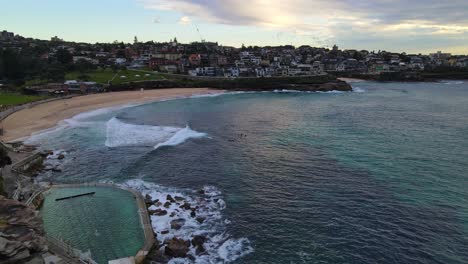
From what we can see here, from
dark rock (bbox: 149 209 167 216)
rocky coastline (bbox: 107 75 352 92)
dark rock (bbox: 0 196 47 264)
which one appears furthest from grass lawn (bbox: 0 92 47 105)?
dark rock (bbox: 0 196 47 264)

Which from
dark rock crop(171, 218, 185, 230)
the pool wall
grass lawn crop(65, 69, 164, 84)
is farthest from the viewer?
grass lawn crop(65, 69, 164, 84)

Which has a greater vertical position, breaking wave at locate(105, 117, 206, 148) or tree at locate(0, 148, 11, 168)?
tree at locate(0, 148, 11, 168)

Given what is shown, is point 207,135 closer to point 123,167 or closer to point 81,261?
point 123,167

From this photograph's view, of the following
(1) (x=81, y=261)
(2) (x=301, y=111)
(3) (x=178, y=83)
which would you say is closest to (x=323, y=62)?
(3) (x=178, y=83)

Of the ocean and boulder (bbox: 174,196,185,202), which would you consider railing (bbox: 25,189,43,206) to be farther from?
boulder (bbox: 174,196,185,202)

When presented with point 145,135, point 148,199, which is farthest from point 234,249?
point 145,135

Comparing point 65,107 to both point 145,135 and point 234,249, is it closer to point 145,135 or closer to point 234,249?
point 145,135

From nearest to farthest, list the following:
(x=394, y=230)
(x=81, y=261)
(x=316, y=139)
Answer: (x=81, y=261) < (x=394, y=230) < (x=316, y=139)
